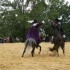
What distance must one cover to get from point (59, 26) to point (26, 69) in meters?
5.50

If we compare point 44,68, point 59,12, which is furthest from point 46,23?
point 44,68

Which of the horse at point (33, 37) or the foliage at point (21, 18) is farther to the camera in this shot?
the foliage at point (21, 18)

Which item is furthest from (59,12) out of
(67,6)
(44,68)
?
(44,68)

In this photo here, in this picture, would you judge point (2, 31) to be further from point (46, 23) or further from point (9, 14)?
point (46, 23)

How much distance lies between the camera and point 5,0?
56219 millimetres

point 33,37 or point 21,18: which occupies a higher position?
point 33,37

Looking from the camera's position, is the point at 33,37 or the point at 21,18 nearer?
the point at 33,37

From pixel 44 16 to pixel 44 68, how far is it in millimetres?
42738

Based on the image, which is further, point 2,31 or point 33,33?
point 2,31

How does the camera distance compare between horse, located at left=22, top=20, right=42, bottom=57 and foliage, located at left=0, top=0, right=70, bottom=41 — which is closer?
horse, located at left=22, top=20, right=42, bottom=57

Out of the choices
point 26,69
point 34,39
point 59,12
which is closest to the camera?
point 26,69

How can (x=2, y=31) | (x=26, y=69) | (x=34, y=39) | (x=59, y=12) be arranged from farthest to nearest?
(x=59, y=12) → (x=2, y=31) → (x=34, y=39) → (x=26, y=69)

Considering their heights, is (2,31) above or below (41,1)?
below

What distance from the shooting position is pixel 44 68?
40.9 ft
